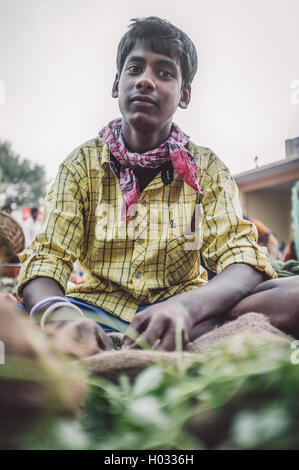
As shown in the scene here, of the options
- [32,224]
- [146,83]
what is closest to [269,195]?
[32,224]

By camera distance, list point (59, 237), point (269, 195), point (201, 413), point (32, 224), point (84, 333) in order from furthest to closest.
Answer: point (269, 195), point (32, 224), point (59, 237), point (84, 333), point (201, 413)

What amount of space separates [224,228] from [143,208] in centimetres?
22

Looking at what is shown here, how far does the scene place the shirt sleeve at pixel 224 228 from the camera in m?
0.92

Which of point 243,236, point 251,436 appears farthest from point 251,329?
point 243,236

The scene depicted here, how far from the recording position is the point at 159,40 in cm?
103

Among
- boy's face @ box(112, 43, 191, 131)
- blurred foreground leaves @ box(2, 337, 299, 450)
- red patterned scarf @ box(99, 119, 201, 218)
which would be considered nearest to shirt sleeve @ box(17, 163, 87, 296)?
red patterned scarf @ box(99, 119, 201, 218)

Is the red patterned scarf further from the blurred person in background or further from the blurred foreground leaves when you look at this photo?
the blurred person in background

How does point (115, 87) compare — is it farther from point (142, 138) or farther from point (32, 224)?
point (32, 224)

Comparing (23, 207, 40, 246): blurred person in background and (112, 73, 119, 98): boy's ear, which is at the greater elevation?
(23, 207, 40, 246): blurred person in background

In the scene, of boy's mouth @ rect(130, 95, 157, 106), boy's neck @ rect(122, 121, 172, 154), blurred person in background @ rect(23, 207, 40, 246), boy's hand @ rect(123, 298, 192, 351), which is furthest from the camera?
blurred person in background @ rect(23, 207, 40, 246)

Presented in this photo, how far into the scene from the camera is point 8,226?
240 cm

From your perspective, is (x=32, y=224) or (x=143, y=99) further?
(x=32, y=224)

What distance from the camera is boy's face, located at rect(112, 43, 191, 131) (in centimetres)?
99

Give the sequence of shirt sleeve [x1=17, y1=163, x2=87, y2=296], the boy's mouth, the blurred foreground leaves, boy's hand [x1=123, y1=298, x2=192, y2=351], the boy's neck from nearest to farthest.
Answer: the blurred foreground leaves, boy's hand [x1=123, y1=298, x2=192, y2=351], shirt sleeve [x1=17, y1=163, x2=87, y2=296], the boy's mouth, the boy's neck
